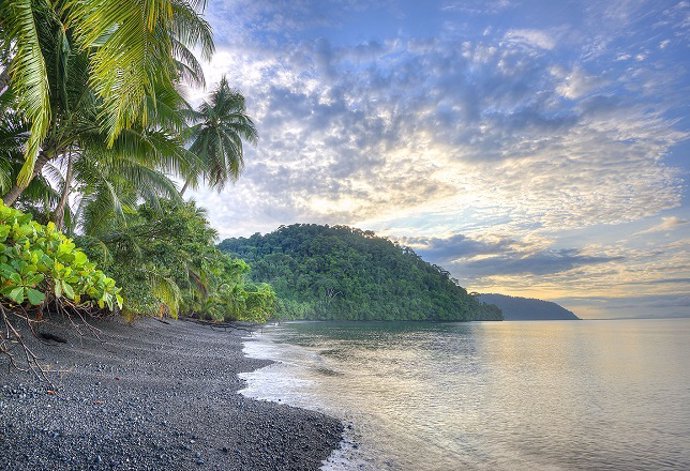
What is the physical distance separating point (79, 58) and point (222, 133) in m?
16.2

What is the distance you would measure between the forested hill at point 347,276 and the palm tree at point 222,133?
60017mm

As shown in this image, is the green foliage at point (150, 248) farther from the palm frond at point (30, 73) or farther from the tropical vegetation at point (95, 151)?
the palm frond at point (30, 73)

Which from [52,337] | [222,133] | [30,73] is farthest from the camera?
[222,133]

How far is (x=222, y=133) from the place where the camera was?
25719mm

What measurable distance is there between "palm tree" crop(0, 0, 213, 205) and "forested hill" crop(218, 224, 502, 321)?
75393 mm

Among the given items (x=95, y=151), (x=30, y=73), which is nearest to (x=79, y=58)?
(x=95, y=151)

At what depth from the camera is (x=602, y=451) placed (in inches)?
320

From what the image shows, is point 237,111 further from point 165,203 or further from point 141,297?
point 141,297

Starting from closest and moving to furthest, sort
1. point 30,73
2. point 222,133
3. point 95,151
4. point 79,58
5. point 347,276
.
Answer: point 30,73 → point 79,58 → point 95,151 → point 222,133 → point 347,276

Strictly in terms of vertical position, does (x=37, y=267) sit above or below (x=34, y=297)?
above

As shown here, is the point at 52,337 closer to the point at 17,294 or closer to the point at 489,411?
the point at 17,294

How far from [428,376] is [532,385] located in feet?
12.6

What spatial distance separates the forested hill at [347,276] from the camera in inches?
3757

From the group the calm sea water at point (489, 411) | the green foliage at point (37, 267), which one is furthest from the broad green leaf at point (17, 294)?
the calm sea water at point (489, 411)
